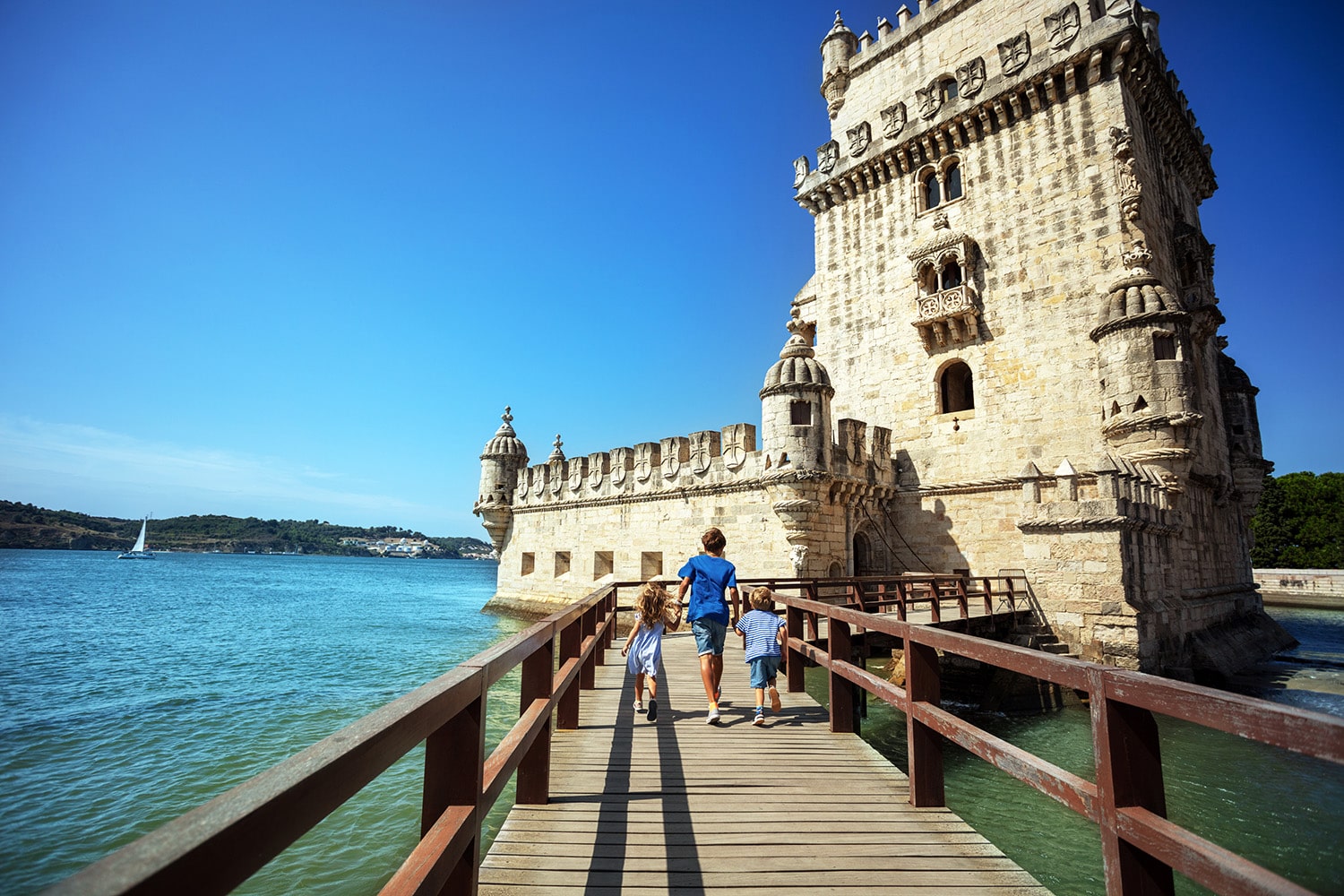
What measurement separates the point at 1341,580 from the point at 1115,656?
3628 centimetres

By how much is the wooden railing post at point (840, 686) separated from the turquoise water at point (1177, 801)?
2.18 meters

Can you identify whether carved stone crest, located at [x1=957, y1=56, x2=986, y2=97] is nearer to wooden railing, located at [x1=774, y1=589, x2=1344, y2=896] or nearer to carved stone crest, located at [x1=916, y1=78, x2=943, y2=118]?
carved stone crest, located at [x1=916, y1=78, x2=943, y2=118]

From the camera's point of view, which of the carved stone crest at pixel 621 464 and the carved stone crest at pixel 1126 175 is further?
the carved stone crest at pixel 621 464

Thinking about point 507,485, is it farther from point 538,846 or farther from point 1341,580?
point 1341,580

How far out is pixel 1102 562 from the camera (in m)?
12.0

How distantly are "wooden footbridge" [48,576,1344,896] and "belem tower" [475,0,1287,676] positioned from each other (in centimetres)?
924

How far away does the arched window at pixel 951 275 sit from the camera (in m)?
17.6

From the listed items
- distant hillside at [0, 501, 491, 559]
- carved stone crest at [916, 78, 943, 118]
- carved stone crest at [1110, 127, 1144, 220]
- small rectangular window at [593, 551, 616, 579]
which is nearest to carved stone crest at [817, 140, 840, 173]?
carved stone crest at [916, 78, 943, 118]

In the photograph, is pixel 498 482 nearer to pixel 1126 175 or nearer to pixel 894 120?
pixel 894 120

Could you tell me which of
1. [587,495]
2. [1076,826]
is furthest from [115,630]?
[1076,826]

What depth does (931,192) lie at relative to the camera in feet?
61.6

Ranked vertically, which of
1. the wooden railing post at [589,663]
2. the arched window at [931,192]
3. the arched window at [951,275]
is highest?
the arched window at [931,192]

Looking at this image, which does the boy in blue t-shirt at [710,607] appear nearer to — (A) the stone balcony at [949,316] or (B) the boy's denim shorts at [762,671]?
(B) the boy's denim shorts at [762,671]

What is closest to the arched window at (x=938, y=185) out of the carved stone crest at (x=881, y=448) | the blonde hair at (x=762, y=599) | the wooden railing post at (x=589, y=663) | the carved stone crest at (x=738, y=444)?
the carved stone crest at (x=881, y=448)
